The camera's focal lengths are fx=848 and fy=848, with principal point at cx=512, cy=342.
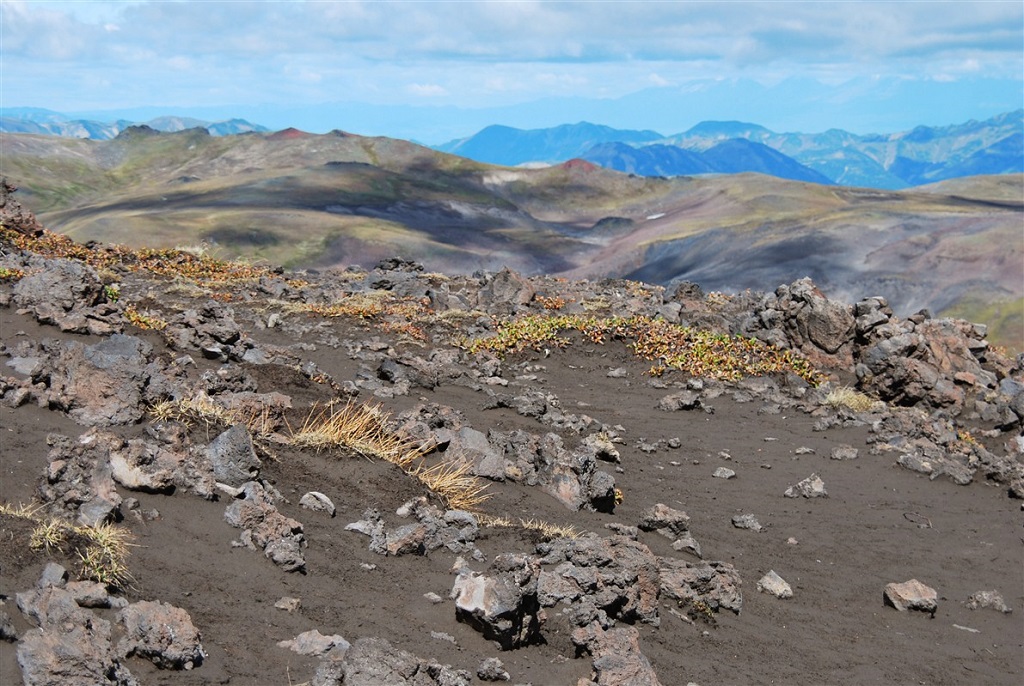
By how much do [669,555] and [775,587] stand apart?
3.38 feet

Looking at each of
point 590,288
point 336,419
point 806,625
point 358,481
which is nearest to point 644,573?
point 806,625

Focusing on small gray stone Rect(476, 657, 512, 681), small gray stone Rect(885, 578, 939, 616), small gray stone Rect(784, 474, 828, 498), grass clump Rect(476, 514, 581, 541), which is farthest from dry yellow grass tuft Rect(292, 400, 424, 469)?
small gray stone Rect(784, 474, 828, 498)

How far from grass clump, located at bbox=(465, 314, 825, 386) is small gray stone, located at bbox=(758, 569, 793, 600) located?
25.5 feet

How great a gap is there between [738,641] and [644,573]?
94 cm

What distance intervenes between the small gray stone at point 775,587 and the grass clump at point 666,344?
7760 millimetres

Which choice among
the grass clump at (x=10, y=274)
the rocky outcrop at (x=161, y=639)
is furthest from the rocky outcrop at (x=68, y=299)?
the rocky outcrop at (x=161, y=639)

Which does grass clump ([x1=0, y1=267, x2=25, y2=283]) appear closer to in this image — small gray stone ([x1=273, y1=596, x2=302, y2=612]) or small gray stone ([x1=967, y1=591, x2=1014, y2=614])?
small gray stone ([x1=273, y1=596, x2=302, y2=612])

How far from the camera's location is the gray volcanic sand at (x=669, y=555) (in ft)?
17.4

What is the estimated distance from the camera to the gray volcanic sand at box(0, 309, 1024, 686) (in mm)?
5293

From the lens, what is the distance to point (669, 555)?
27.6ft

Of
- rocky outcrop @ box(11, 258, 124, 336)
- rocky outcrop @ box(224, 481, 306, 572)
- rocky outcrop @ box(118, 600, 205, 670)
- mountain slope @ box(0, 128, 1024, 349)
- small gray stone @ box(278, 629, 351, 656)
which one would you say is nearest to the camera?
rocky outcrop @ box(118, 600, 205, 670)

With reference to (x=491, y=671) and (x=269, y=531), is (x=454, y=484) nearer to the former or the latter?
(x=269, y=531)

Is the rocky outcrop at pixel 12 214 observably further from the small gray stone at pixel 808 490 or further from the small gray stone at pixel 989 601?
the small gray stone at pixel 989 601

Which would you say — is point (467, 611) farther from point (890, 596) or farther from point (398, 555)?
point (890, 596)
